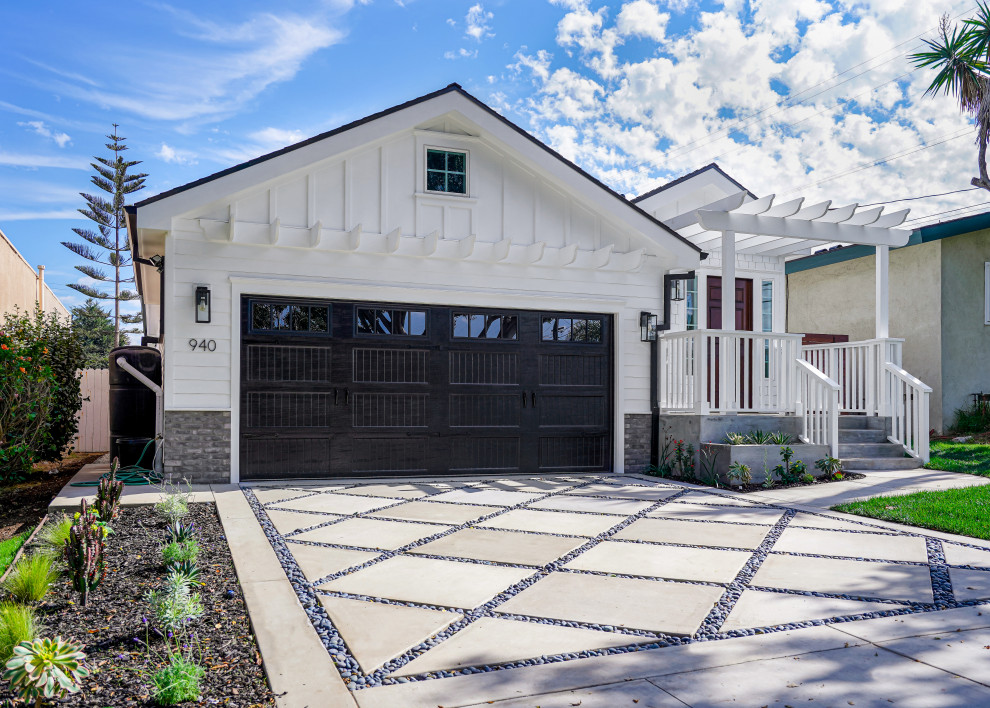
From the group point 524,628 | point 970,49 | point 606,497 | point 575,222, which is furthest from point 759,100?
point 524,628

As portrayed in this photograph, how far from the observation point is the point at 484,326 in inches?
341

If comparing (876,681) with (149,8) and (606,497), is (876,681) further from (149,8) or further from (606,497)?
(149,8)

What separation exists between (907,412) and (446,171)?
6.72 m

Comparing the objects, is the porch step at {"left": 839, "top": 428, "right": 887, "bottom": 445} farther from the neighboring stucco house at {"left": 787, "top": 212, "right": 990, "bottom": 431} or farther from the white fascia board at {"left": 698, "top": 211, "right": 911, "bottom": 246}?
the neighboring stucco house at {"left": 787, "top": 212, "right": 990, "bottom": 431}

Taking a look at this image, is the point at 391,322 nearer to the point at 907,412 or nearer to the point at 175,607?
the point at 175,607

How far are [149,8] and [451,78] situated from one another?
20.1 ft

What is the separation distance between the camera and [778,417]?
28.2ft

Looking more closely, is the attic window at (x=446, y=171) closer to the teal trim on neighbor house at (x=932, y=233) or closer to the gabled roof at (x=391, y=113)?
the gabled roof at (x=391, y=113)

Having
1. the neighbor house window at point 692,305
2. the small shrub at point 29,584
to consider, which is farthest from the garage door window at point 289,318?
the neighbor house window at point 692,305

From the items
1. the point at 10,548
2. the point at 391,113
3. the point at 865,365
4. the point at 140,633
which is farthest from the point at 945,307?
the point at 10,548

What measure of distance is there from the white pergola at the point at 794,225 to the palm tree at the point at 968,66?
2716mm

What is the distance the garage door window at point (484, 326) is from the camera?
8547 mm

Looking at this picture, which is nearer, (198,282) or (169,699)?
(169,699)

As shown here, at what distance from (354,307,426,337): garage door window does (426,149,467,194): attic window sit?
4.99 feet
